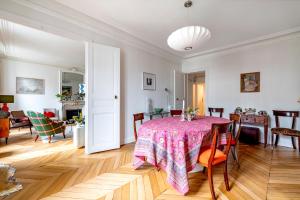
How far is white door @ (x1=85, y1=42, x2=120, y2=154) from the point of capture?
3123 mm

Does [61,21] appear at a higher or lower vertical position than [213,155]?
higher

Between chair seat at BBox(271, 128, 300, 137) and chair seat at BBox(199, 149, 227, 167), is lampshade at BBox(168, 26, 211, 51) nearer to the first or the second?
chair seat at BBox(199, 149, 227, 167)

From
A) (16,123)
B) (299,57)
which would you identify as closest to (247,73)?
(299,57)

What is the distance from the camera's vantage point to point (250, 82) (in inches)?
Answer: 164

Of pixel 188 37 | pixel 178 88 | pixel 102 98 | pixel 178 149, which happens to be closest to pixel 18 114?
pixel 102 98

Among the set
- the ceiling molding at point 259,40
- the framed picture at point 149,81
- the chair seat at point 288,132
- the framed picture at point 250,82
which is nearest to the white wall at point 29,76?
the framed picture at point 149,81

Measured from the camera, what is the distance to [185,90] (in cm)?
574

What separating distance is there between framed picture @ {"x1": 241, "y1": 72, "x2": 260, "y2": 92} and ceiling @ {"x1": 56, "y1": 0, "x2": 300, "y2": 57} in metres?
0.97

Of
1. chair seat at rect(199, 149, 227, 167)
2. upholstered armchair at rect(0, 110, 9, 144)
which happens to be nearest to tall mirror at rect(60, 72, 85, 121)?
upholstered armchair at rect(0, 110, 9, 144)

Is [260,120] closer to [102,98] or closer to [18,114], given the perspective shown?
[102,98]

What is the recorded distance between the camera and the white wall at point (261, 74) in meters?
3.57

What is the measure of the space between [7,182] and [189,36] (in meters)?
3.10

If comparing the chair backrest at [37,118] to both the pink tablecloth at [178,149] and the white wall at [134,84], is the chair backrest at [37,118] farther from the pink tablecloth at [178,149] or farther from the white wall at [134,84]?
the pink tablecloth at [178,149]

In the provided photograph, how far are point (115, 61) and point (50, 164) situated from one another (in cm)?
232
